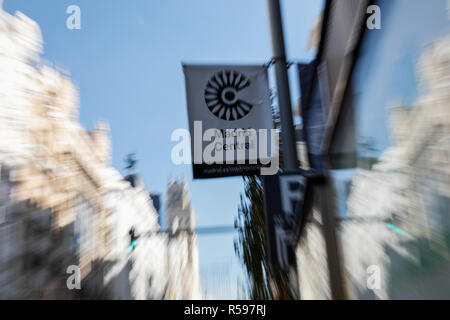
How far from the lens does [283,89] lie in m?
3.88

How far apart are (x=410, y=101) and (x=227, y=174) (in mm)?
2321

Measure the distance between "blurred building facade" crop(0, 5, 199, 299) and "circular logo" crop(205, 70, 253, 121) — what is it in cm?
263

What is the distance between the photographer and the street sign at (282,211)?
12.3 feet

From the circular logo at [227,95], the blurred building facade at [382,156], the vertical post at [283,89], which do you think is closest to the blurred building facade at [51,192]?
the circular logo at [227,95]

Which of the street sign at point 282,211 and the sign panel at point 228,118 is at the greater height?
the sign panel at point 228,118

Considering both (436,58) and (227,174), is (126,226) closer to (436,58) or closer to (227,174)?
(227,174)

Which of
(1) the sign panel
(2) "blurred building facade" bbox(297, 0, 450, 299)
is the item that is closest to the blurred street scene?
(2) "blurred building facade" bbox(297, 0, 450, 299)

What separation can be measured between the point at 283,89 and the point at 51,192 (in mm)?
7590

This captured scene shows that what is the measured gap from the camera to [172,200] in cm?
2816

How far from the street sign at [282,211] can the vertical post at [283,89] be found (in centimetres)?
23

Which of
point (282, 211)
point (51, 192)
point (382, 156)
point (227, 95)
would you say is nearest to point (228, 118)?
point (227, 95)

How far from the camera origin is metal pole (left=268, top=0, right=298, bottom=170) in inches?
148

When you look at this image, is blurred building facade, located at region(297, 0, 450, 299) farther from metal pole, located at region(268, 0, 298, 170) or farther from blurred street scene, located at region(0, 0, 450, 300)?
metal pole, located at region(268, 0, 298, 170)

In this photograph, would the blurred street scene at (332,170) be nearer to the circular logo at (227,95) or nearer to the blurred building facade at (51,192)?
the blurred building facade at (51,192)
